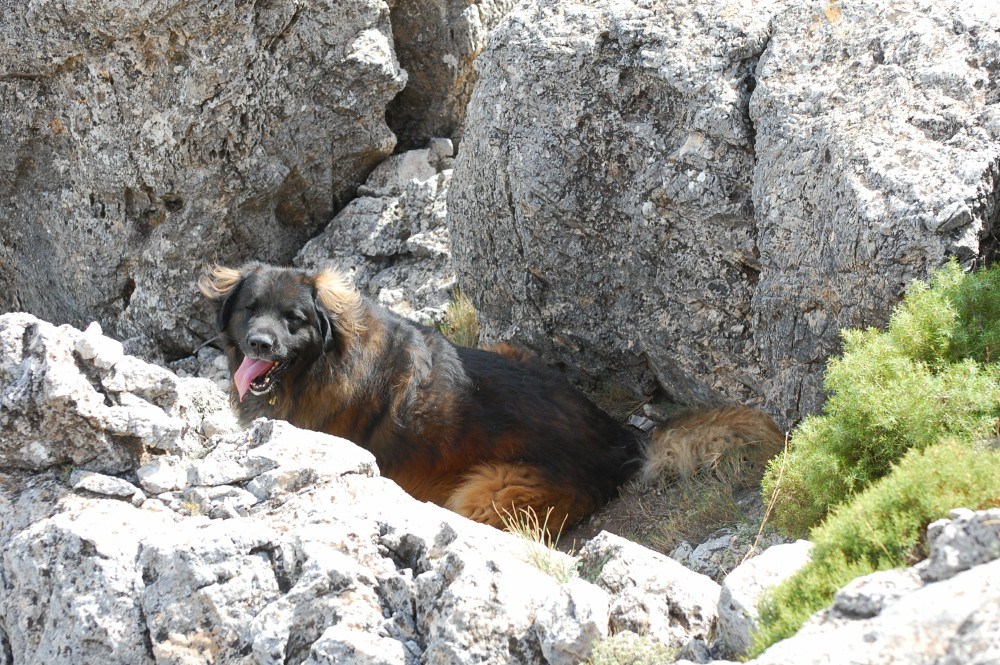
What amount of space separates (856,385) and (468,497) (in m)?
2.67

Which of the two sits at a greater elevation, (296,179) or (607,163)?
(607,163)

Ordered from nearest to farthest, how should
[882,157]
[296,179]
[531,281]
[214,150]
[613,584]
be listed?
[613,584], [882,157], [531,281], [214,150], [296,179]

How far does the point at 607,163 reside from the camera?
20.4 ft

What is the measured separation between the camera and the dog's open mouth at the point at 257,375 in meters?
6.05

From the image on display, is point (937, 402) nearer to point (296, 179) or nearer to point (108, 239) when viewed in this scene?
point (296, 179)

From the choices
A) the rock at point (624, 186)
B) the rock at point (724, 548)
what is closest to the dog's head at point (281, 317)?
the rock at point (624, 186)

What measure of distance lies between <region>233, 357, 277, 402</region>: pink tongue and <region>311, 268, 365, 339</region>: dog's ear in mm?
459

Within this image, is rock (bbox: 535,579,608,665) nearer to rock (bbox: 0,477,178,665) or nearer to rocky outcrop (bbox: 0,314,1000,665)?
rocky outcrop (bbox: 0,314,1000,665)

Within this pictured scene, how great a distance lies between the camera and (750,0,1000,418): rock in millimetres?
4645

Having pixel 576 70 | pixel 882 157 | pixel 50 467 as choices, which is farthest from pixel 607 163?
pixel 50 467

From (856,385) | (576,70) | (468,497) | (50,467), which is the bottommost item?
(468,497)

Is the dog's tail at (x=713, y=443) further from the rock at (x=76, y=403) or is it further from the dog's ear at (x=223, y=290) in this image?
the rock at (x=76, y=403)

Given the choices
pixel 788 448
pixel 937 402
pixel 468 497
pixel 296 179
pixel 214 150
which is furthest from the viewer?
pixel 296 179

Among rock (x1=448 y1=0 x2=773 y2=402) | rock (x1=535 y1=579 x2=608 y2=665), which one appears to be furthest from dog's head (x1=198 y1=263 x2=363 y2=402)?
rock (x1=535 y1=579 x2=608 y2=665)
